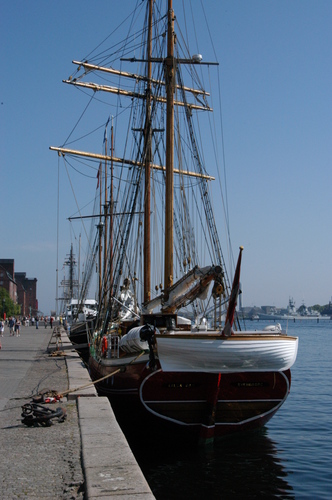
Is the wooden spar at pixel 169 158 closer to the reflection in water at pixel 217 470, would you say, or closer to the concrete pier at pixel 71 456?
the reflection in water at pixel 217 470

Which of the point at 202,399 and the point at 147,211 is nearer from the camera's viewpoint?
the point at 202,399

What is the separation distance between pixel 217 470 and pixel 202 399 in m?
1.83

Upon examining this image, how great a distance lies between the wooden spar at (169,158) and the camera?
19.3m

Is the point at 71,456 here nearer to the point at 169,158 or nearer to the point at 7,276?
the point at 169,158

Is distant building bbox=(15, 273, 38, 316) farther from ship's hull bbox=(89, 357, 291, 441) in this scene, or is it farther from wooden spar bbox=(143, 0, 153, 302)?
ship's hull bbox=(89, 357, 291, 441)

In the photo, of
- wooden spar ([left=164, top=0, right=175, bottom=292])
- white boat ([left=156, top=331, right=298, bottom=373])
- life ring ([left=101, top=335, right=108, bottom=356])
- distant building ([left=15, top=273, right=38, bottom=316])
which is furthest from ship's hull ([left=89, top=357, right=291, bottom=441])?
distant building ([left=15, top=273, right=38, bottom=316])

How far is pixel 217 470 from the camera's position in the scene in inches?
520

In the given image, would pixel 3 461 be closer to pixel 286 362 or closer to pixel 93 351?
pixel 286 362

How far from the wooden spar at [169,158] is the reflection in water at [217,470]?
18.4ft

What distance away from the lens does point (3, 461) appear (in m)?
7.88

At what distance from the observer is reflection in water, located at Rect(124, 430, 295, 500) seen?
468 inches

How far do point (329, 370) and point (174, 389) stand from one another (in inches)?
1015

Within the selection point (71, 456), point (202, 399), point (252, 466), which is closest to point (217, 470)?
point (252, 466)

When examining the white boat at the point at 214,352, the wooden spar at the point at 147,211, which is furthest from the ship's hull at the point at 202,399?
the wooden spar at the point at 147,211
